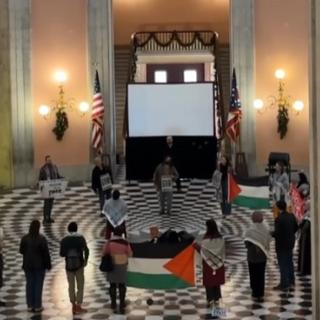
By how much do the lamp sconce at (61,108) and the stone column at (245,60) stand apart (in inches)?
168

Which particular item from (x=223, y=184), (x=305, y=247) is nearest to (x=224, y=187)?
(x=223, y=184)

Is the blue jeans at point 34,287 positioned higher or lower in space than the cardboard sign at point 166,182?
lower

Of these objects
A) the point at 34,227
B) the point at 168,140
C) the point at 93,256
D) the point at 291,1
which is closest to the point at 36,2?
the point at 168,140

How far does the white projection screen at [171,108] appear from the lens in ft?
82.1

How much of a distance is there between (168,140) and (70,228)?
11102 mm

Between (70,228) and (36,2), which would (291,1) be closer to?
(36,2)

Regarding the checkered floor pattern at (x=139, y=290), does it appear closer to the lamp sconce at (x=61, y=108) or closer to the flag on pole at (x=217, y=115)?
the lamp sconce at (x=61, y=108)

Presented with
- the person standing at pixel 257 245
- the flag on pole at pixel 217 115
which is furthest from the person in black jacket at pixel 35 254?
the flag on pole at pixel 217 115

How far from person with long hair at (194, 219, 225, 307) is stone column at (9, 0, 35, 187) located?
12636 millimetres

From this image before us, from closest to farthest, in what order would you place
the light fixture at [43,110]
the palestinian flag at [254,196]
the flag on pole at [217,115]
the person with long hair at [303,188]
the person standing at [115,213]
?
1. the person standing at [115,213]
2. the person with long hair at [303,188]
3. the palestinian flag at [254,196]
4. the light fixture at [43,110]
5. the flag on pole at [217,115]

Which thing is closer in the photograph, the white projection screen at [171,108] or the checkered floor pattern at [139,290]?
Result: the checkered floor pattern at [139,290]

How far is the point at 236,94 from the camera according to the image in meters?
23.0

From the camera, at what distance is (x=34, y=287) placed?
1177 centimetres

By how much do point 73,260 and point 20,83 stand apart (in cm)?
1239
